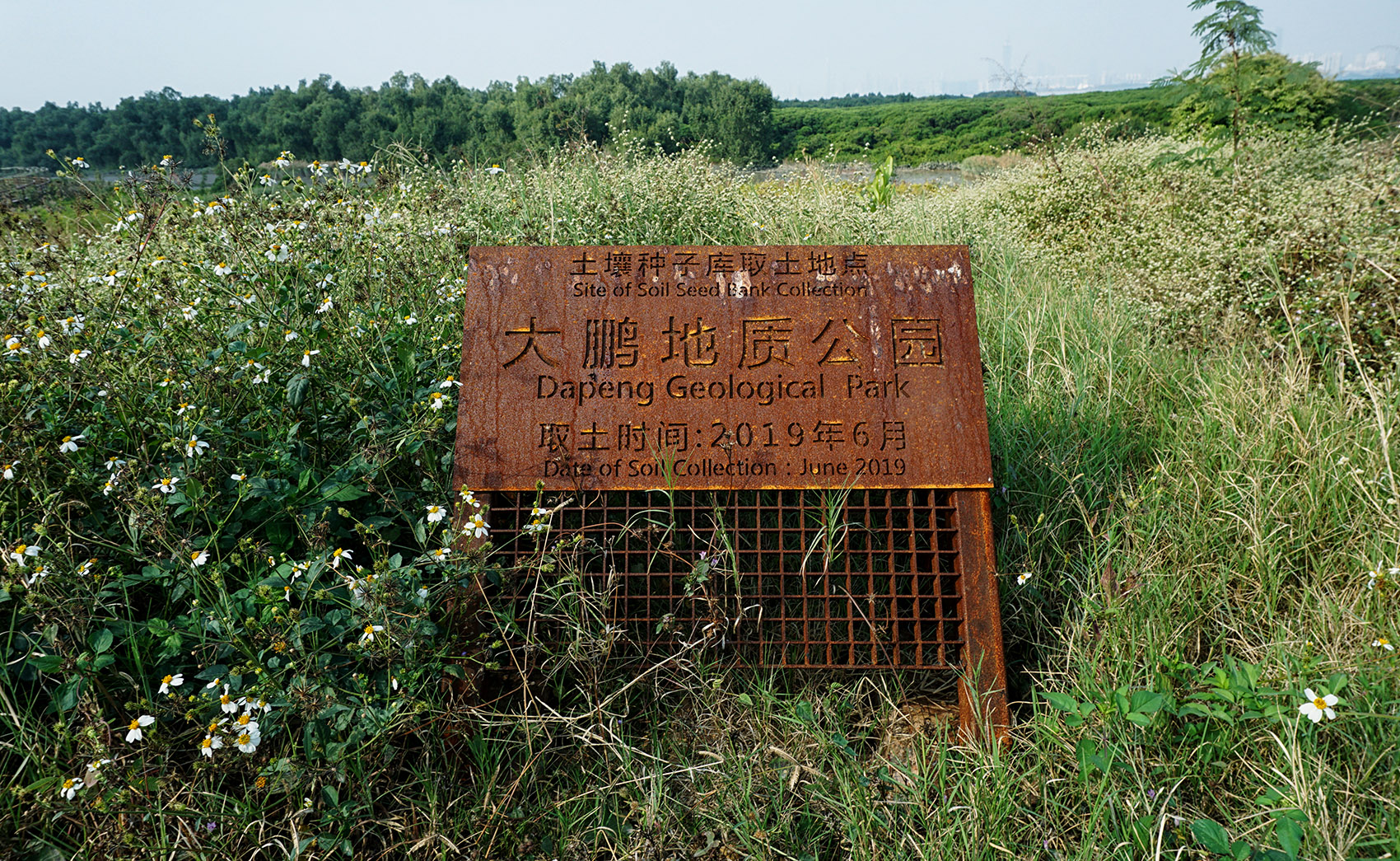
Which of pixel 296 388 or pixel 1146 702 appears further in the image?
pixel 296 388

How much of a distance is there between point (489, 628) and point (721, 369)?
0.98 m

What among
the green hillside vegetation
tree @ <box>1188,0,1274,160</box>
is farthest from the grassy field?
the green hillside vegetation

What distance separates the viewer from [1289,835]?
4.07 ft

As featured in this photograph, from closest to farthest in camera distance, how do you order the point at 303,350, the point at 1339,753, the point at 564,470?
the point at 1339,753 < the point at 564,470 < the point at 303,350

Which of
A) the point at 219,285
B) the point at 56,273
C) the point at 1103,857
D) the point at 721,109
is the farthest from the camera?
the point at 721,109

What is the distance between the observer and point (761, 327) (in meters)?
2.14

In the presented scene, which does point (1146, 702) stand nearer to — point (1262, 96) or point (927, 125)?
point (1262, 96)

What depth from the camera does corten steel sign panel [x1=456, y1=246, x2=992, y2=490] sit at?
6.63ft

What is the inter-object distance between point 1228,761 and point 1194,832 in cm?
51

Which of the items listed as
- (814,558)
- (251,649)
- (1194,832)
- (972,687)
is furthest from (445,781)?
(1194,832)

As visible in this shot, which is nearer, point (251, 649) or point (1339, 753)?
point (1339, 753)

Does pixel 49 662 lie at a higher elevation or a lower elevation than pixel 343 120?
lower

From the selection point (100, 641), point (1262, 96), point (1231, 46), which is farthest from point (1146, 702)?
point (1262, 96)

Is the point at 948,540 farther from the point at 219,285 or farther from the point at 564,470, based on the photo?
the point at 219,285
